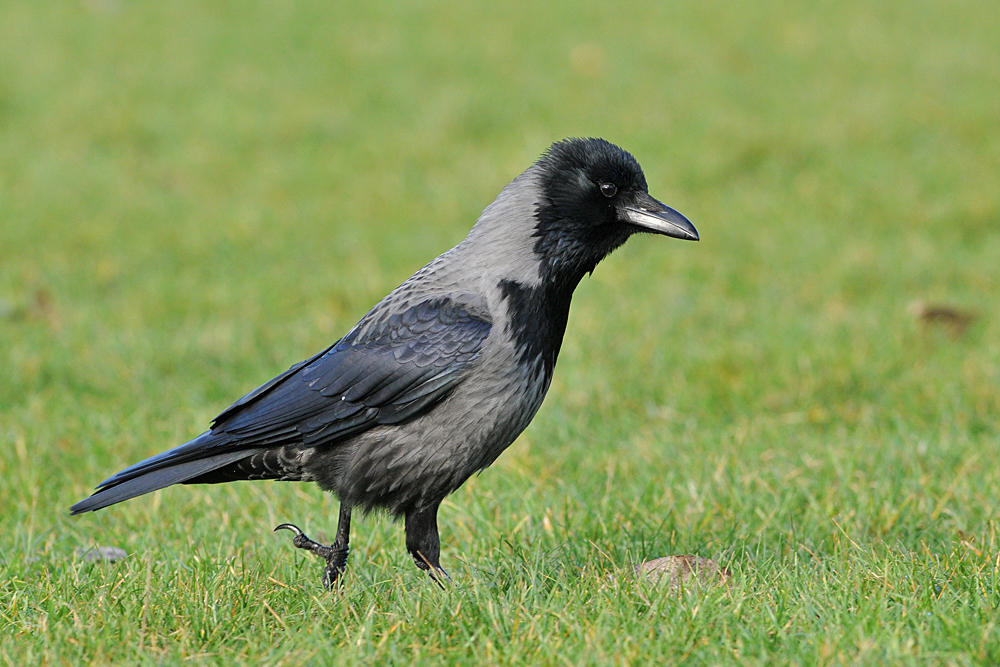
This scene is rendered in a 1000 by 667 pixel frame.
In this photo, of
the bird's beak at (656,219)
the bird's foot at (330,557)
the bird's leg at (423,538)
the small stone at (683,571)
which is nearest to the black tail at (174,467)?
the bird's foot at (330,557)

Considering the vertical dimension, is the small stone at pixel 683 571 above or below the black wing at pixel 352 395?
below

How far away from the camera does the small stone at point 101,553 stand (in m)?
3.95

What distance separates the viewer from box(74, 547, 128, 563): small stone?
395 centimetres

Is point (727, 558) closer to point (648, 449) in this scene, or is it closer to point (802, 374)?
point (648, 449)

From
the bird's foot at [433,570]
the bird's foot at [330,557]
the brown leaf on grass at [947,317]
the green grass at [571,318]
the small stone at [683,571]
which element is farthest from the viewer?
the brown leaf on grass at [947,317]

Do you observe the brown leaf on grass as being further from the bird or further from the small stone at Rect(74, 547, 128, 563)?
the small stone at Rect(74, 547, 128, 563)

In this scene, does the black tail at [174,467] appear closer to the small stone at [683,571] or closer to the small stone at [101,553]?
the small stone at [101,553]

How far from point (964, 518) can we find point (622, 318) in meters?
3.07

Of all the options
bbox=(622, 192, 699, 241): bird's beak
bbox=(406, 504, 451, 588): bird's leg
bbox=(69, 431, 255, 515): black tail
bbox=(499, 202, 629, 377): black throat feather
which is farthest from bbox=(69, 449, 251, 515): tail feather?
bbox=(622, 192, 699, 241): bird's beak

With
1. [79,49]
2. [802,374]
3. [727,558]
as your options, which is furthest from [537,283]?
[79,49]

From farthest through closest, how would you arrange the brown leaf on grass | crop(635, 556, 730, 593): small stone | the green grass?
the brown leaf on grass → crop(635, 556, 730, 593): small stone → the green grass

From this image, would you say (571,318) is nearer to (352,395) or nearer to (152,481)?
(352,395)

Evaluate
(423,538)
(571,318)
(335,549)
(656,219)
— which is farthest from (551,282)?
(571,318)

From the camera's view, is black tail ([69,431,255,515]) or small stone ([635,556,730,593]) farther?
black tail ([69,431,255,515])
